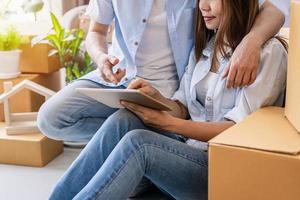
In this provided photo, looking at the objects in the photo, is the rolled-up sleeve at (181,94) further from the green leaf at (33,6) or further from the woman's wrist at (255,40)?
the green leaf at (33,6)

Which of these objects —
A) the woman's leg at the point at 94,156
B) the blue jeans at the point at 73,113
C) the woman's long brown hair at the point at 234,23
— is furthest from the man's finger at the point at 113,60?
the woman's long brown hair at the point at 234,23

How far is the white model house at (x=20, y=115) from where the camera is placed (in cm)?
206

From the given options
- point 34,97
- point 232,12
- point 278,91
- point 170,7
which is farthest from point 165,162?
point 34,97

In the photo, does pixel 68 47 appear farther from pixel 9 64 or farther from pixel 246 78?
pixel 246 78

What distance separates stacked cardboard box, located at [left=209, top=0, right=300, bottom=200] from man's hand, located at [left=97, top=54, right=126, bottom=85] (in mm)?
550

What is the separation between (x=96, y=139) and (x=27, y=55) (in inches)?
43.5

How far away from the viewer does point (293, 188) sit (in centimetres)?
93

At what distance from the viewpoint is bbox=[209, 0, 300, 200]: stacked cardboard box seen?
3.05 feet

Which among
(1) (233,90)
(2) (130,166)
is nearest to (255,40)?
(1) (233,90)

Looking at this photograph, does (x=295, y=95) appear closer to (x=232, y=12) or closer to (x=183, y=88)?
(x=232, y=12)

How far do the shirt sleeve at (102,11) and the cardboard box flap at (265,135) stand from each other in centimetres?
74

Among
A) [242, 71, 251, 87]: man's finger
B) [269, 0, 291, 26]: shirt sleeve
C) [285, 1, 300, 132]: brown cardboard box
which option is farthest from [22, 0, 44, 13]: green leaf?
Result: [285, 1, 300, 132]: brown cardboard box

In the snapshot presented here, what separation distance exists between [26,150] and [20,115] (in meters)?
0.20

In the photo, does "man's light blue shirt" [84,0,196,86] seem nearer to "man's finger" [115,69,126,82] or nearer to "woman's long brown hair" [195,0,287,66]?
"man's finger" [115,69,126,82]
